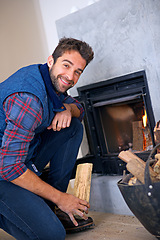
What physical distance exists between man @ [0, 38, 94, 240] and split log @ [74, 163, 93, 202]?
23 cm

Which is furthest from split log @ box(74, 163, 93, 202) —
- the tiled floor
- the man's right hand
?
the man's right hand

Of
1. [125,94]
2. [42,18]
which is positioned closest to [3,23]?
[42,18]

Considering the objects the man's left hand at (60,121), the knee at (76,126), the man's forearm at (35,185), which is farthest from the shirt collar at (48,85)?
the man's forearm at (35,185)

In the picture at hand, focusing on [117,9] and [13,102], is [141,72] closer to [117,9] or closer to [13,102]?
[117,9]

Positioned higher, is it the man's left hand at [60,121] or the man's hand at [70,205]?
the man's left hand at [60,121]

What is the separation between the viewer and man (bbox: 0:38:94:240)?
1.50m

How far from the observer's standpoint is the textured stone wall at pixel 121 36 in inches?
79.0

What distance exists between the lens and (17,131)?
149 centimetres

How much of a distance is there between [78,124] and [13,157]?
0.60 meters

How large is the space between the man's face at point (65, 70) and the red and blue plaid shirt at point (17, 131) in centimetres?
23

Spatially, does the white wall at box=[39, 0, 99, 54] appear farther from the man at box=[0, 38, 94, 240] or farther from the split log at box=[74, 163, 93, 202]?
the split log at box=[74, 163, 93, 202]

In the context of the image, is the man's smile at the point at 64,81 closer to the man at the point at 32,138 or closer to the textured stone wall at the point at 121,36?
the man at the point at 32,138

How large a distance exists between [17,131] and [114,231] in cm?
81

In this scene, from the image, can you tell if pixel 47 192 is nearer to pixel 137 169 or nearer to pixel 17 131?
pixel 17 131
